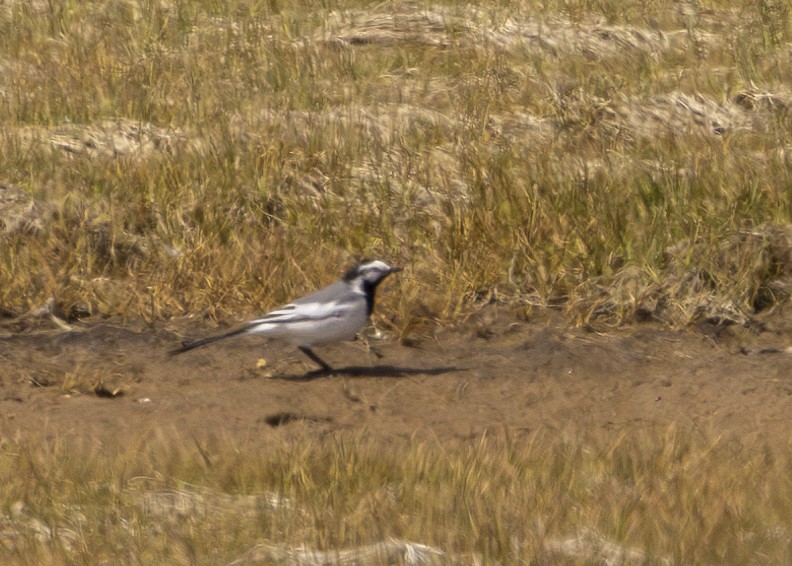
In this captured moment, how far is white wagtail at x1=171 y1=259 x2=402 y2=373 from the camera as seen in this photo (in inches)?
255

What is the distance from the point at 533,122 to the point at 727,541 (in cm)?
521

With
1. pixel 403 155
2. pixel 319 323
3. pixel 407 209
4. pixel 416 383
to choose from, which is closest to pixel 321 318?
pixel 319 323

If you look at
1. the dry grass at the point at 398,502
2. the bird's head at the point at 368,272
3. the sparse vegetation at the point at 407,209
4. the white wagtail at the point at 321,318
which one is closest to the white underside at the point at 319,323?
the white wagtail at the point at 321,318

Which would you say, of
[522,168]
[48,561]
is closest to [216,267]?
[522,168]

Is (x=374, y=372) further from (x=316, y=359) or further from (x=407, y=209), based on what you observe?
(x=407, y=209)

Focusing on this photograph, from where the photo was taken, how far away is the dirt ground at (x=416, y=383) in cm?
596

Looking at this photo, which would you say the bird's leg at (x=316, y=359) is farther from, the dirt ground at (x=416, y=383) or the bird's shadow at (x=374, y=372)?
the dirt ground at (x=416, y=383)

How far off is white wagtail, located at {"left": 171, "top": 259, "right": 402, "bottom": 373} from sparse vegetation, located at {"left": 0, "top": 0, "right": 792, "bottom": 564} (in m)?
0.53

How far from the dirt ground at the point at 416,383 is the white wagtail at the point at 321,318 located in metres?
0.23

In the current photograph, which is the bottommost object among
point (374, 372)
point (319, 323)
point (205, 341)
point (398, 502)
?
point (374, 372)

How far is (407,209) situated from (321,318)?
1555 millimetres

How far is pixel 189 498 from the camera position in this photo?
4691 millimetres

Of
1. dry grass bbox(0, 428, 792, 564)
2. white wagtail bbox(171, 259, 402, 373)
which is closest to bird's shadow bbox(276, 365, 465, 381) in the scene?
white wagtail bbox(171, 259, 402, 373)

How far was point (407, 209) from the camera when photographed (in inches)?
310
